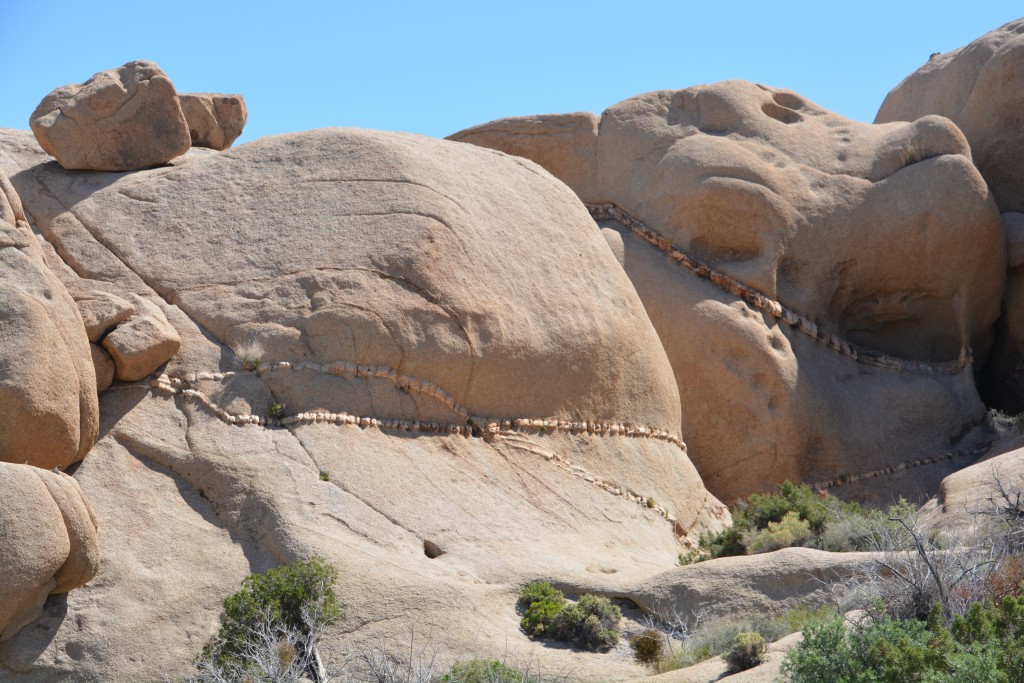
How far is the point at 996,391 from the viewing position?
72.8ft

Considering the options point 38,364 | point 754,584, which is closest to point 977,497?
point 754,584

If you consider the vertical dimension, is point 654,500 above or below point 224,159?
below

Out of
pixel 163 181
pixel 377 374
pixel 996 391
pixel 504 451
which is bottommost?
pixel 996 391

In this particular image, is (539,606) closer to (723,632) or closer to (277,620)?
(723,632)

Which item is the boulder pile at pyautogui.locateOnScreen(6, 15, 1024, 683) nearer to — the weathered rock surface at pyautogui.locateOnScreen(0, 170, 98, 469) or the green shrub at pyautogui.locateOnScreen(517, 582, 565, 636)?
the weathered rock surface at pyautogui.locateOnScreen(0, 170, 98, 469)

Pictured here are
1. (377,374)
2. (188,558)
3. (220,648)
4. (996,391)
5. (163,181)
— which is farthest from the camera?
(996,391)

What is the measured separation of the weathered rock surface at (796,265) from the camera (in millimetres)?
19297

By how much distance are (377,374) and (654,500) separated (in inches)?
159

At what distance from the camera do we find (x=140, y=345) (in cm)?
1277

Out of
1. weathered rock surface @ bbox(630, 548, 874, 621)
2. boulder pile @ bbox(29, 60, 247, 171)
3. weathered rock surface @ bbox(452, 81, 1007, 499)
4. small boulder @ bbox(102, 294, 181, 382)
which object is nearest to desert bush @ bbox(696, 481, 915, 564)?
weathered rock surface @ bbox(630, 548, 874, 621)

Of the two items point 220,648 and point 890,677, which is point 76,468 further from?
point 890,677

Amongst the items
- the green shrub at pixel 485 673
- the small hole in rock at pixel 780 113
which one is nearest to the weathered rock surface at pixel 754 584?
the green shrub at pixel 485 673

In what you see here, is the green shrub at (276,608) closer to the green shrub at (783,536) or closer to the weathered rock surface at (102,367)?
the weathered rock surface at (102,367)

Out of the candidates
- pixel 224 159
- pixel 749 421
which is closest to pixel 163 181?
pixel 224 159
